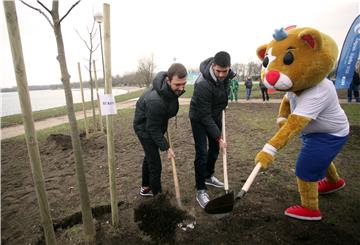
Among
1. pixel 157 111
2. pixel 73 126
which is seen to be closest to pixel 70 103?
pixel 73 126

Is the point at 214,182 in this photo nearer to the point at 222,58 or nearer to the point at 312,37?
the point at 222,58

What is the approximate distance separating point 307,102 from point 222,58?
119 cm

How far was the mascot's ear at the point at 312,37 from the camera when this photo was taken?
255 cm

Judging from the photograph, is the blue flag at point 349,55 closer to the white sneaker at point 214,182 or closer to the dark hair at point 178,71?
the white sneaker at point 214,182

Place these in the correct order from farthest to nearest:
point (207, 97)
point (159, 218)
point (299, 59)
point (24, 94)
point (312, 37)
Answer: point (207, 97)
point (159, 218)
point (299, 59)
point (312, 37)
point (24, 94)

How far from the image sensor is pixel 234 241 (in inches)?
108

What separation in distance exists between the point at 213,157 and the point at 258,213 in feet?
3.97

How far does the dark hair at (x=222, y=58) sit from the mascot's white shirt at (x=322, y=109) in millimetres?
943

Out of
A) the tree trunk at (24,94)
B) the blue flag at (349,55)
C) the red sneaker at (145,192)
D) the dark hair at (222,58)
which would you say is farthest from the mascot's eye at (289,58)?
the blue flag at (349,55)

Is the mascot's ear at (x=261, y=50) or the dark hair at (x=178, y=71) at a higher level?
the mascot's ear at (x=261, y=50)

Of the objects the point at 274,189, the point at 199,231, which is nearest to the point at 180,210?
the point at 199,231

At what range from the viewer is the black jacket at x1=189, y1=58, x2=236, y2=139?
3516mm

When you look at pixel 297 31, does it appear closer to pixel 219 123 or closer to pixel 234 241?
pixel 219 123

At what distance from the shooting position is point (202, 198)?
361 centimetres
